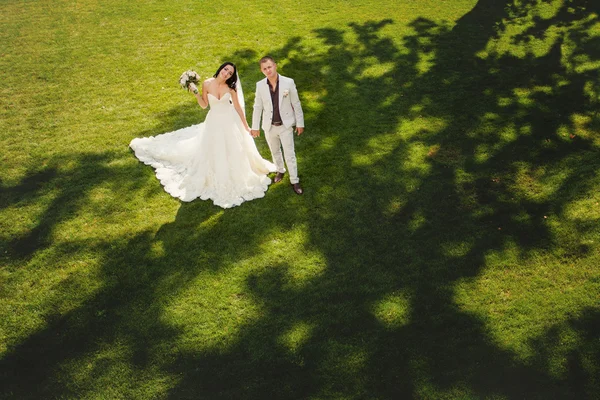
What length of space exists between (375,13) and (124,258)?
913cm

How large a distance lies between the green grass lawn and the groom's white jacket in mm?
1155

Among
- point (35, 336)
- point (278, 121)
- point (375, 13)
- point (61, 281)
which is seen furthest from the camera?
point (375, 13)

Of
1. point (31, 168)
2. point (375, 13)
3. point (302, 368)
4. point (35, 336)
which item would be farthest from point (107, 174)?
Result: point (375, 13)

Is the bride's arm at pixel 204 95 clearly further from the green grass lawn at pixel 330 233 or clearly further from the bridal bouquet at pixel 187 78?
the green grass lawn at pixel 330 233

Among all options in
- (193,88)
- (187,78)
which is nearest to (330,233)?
(193,88)

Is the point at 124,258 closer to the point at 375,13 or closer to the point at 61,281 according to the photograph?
the point at 61,281

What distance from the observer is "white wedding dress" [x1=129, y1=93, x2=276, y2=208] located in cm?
655

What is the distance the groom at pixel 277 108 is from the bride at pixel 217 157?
1.19 ft

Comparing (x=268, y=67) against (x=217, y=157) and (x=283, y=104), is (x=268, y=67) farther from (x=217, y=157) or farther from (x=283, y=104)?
(x=217, y=157)

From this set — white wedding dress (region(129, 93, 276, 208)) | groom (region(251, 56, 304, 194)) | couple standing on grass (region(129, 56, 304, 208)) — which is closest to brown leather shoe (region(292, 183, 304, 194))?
couple standing on grass (region(129, 56, 304, 208))

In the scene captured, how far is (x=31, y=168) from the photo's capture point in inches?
291

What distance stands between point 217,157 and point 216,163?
0.35ft

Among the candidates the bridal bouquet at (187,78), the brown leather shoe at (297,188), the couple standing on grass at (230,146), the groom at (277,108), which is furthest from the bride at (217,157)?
the brown leather shoe at (297,188)

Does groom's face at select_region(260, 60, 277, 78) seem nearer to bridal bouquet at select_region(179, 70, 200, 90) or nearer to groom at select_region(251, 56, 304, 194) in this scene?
groom at select_region(251, 56, 304, 194)
